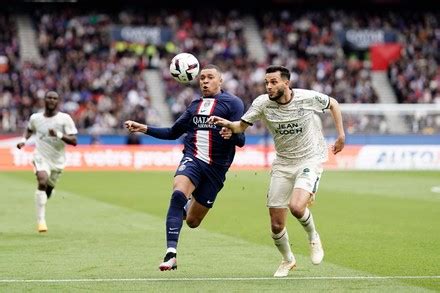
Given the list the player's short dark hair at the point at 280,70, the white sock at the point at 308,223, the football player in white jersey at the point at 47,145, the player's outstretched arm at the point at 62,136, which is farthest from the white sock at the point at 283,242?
the football player in white jersey at the point at 47,145

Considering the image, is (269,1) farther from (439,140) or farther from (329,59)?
(439,140)

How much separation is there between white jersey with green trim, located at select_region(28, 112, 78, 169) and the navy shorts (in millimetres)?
5762

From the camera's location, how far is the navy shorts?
40.5ft

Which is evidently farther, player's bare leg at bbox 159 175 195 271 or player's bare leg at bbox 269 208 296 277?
player's bare leg at bbox 269 208 296 277

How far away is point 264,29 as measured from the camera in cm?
5581

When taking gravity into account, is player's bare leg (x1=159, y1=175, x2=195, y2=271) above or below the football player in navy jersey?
below

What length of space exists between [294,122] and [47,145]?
7305mm

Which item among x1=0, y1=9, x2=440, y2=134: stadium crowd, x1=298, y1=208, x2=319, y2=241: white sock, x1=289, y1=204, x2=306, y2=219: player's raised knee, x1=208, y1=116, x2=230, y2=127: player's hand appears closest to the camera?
x1=208, y1=116, x2=230, y2=127: player's hand

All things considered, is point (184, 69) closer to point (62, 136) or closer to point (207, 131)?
point (207, 131)

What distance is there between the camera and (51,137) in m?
18.1

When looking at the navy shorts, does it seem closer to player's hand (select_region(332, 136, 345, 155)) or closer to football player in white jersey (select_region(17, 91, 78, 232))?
player's hand (select_region(332, 136, 345, 155))

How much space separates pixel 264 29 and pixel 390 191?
27972 millimetres

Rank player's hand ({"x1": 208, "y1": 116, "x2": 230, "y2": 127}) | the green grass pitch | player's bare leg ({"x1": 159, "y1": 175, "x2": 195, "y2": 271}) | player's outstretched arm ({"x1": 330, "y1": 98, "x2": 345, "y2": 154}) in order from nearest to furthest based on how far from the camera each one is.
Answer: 1. the green grass pitch
2. player's bare leg ({"x1": 159, "y1": 175, "x2": 195, "y2": 271})
3. player's hand ({"x1": 208, "y1": 116, "x2": 230, "y2": 127})
4. player's outstretched arm ({"x1": 330, "y1": 98, "x2": 345, "y2": 154})

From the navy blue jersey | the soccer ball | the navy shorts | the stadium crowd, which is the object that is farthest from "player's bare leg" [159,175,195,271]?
the stadium crowd
